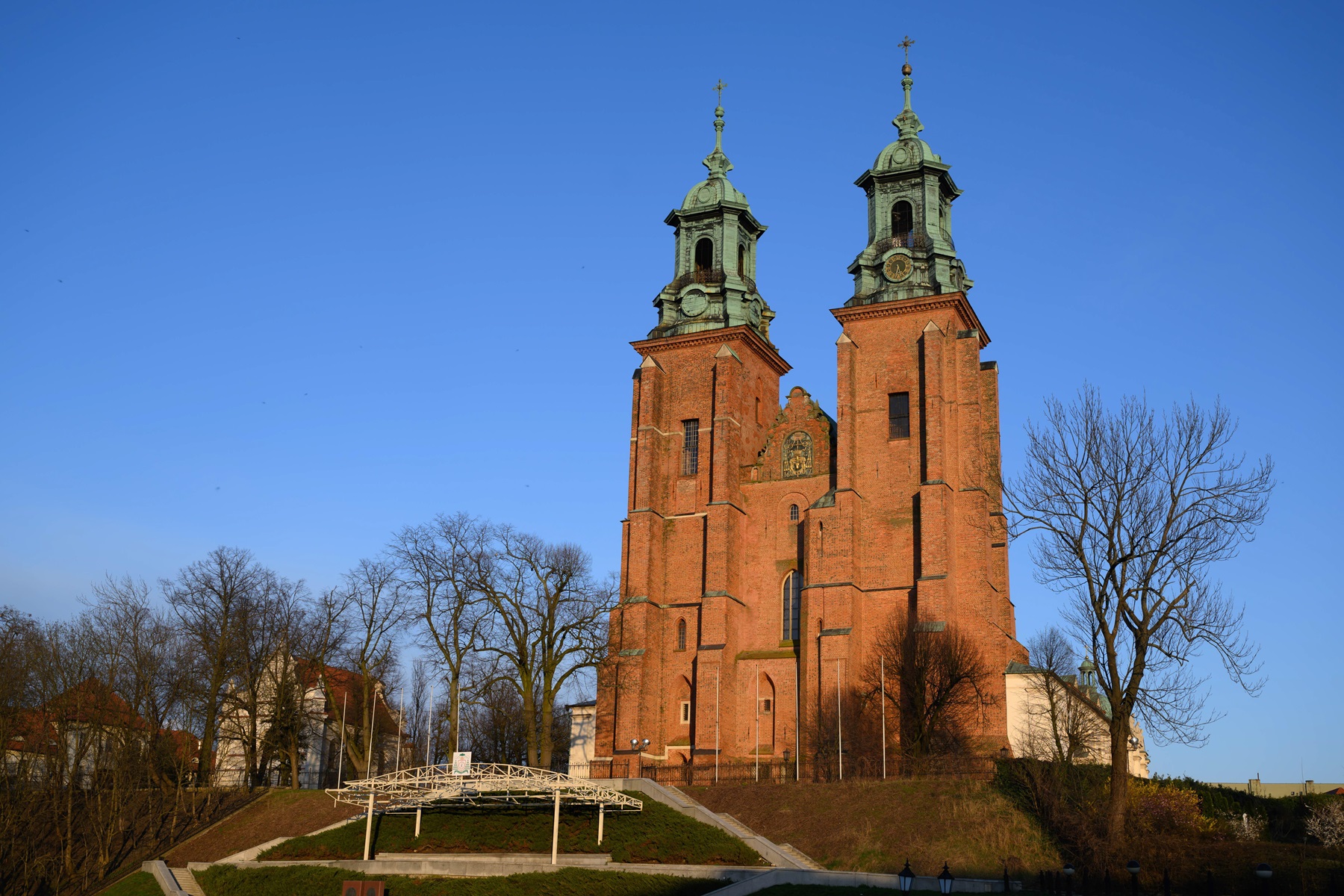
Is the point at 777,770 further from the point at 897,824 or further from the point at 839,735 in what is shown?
the point at 897,824

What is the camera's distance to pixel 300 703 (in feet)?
187

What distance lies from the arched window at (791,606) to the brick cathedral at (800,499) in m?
0.08

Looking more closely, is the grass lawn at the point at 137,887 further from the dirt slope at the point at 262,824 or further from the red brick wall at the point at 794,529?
the red brick wall at the point at 794,529

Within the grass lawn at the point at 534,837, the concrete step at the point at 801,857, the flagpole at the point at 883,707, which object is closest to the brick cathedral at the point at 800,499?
the flagpole at the point at 883,707

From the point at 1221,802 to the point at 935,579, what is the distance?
1441 cm

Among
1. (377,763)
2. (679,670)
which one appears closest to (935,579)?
(679,670)

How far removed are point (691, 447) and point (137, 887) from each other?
94.9 ft

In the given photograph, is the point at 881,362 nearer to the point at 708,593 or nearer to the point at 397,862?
the point at 708,593

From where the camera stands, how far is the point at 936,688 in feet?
158

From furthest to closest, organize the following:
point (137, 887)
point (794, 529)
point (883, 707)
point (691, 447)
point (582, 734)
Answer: point (582, 734) → point (691, 447) → point (794, 529) → point (883, 707) → point (137, 887)

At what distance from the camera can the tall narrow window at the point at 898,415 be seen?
54594 millimetres

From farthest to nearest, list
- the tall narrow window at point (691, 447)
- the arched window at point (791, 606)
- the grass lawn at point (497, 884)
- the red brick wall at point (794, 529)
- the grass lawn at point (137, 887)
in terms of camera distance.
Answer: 1. the tall narrow window at point (691, 447)
2. the arched window at point (791, 606)
3. the red brick wall at point (794, 529)
4. the grass lawn at point (137, 887)
5. the grass lawn at point (497, 884)

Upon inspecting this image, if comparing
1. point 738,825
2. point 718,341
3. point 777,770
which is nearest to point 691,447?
point 718,341

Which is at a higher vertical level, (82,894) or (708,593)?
(708,593)
